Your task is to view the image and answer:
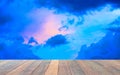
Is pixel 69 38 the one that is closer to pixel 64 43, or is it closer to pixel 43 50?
pixel 64 43

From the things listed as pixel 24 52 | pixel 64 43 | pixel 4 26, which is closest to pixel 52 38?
pixel 64 43

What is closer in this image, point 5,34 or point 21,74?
point 21,74

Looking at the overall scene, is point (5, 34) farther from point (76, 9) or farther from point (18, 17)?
point (76, 9)

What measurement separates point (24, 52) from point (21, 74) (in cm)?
428

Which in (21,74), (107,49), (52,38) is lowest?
(21,74)

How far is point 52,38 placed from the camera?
23.6 ft

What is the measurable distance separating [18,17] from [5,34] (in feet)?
1.87

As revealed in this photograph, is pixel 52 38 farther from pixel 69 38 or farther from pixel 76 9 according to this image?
pixel 76 9

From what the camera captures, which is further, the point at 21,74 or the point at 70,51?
the point at 70,51

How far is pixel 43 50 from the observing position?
7.14 meters

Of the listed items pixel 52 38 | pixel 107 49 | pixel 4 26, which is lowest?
pixel 107 49

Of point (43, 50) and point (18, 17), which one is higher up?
point (18, 17)

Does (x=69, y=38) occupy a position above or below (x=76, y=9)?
below

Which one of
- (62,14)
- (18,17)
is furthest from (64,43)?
(18,17)
